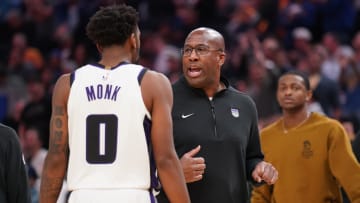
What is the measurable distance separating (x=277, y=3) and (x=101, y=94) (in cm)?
1119

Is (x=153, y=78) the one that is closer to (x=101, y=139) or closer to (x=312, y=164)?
(x=101, y=139)

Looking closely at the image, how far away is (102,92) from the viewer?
5484mm

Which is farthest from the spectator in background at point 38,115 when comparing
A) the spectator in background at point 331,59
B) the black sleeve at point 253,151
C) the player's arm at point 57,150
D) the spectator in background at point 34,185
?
the player's arm at point 57,150

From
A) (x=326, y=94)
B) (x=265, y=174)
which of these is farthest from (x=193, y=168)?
(x=326, y=94)

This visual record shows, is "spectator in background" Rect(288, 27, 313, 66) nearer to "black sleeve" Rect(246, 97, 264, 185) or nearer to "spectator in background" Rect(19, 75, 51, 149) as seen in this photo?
"spectator in background" Rect(19, 75, 51, 149)

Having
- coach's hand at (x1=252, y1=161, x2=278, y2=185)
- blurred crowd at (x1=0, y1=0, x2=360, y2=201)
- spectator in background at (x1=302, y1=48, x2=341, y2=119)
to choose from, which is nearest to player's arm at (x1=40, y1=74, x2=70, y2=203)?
coach's hand at (x1=252, y1=161, x2=278, y2=185)

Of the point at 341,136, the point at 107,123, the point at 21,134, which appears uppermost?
the point at 107,123

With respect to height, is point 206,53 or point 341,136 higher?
point 206,53

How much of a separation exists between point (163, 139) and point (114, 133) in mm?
277

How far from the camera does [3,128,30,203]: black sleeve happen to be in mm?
5977

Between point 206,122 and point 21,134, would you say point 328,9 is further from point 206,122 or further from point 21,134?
point 206,122

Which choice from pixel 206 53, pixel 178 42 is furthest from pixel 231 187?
pixel 178 42

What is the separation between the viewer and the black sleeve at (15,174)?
5.98m

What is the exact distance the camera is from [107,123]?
5449mm
